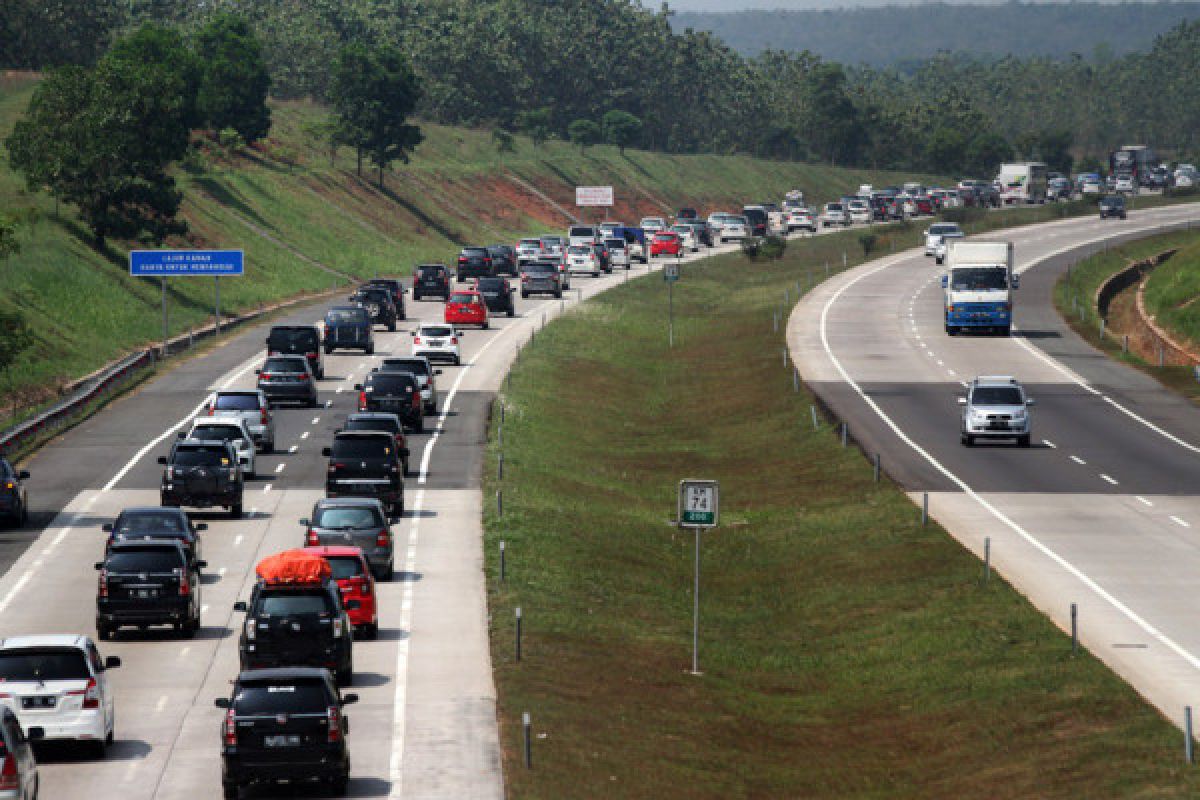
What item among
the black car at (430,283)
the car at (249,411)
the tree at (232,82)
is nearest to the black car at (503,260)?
the black car at (430,283)

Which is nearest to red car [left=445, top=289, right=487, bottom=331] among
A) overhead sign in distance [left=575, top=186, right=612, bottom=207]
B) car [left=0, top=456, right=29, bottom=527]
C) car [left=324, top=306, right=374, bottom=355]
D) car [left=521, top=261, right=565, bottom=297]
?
car [left=324, top=306, right=374, bottom=355]

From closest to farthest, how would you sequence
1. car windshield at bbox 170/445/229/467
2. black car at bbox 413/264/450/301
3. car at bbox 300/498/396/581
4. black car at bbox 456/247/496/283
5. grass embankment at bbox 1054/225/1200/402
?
1. car at bbox 300/498/396/581
2. car windshield at bbox 170/445/229/467
3. grass embankment at bbox 1054/225/1200/402
4. black car at bbox 413/264/450/301
5. black car at bbox 456/247/496/283

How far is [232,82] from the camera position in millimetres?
142625

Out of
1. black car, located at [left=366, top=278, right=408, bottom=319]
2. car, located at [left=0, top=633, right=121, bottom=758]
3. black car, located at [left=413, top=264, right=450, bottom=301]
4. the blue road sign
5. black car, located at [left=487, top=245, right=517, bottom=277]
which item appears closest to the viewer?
car, located at [left=0, top=633, right=121, bottom=758]

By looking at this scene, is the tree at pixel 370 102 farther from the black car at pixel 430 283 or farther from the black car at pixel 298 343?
the black car at pixel 298 343

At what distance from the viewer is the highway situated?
3984 cm

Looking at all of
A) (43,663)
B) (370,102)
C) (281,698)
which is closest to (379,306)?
(370,102)

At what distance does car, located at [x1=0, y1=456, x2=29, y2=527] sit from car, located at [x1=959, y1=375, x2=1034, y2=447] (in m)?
28.1

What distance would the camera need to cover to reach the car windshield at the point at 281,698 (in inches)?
998

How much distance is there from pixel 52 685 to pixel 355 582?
934 centimetres

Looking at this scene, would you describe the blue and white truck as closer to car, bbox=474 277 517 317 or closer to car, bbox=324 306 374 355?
car, bbox=474 277 517 317

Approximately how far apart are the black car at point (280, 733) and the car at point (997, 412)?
41.2 metres

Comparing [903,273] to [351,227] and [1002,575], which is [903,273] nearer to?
[351,227]

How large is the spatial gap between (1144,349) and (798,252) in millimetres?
62792
